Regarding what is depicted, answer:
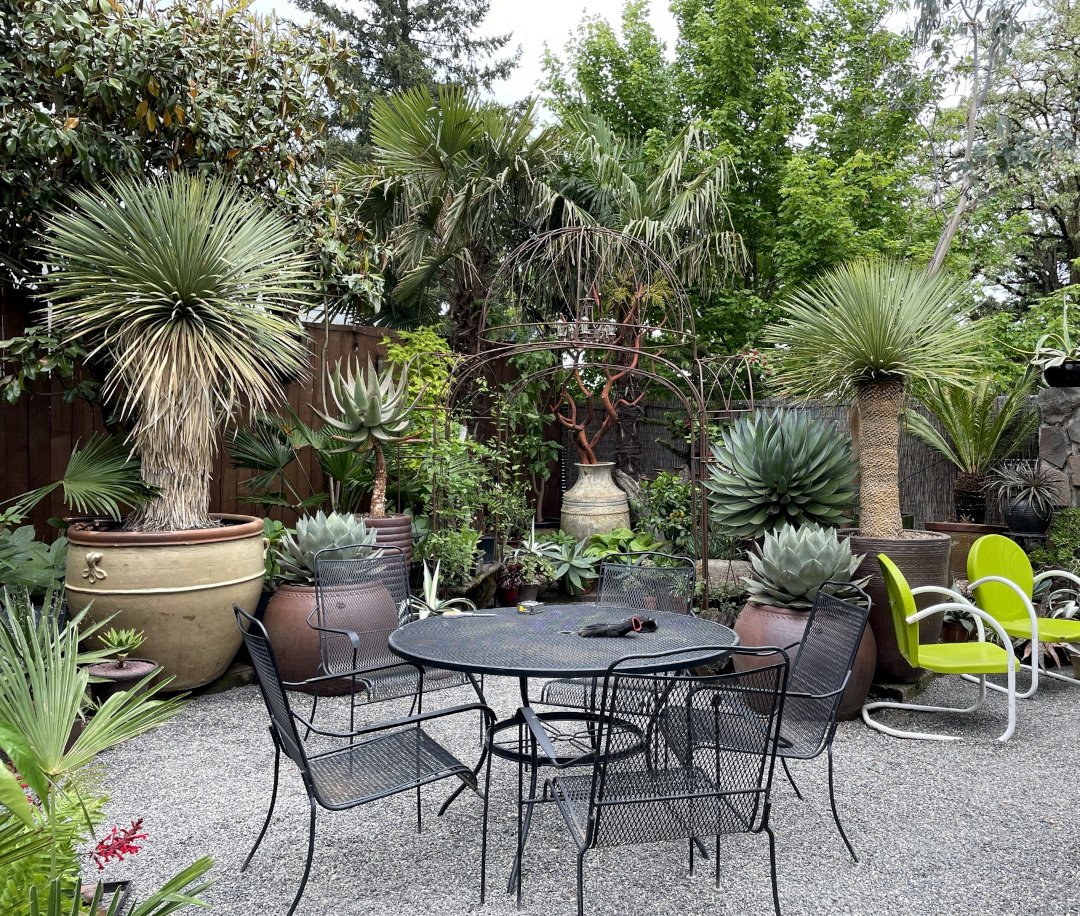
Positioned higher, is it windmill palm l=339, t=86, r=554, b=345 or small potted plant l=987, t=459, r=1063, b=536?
windmill palm l=339, t=86, r=554, b=345

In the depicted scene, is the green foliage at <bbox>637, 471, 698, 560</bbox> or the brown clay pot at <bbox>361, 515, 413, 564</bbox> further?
the green foliage at <bbox>637, 471, 698, 560</bbox>

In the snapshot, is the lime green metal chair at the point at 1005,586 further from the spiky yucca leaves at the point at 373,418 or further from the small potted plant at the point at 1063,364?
the spiky yucca leaves at the point at 373,418

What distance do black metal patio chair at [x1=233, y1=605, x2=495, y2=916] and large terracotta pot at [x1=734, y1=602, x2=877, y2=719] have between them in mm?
1875

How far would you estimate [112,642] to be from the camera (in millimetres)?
3814

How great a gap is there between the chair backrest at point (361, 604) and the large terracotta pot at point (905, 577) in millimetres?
2352

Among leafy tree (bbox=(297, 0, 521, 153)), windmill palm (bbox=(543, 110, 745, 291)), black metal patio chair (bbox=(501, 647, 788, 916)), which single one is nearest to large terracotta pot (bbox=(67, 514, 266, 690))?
black metal patio chair (bbox=(501, 647, 788, 916))

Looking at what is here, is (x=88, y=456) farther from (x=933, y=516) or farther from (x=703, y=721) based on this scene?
(x=933, y=516)

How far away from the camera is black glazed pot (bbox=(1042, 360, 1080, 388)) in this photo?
5078 mm

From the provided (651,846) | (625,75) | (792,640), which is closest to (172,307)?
(651,846)

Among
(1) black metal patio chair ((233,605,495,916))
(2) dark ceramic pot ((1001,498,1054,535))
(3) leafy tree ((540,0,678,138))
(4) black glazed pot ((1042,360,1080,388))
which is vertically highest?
(3) leafy tree ((540,0,678,138))

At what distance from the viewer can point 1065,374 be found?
201 inches

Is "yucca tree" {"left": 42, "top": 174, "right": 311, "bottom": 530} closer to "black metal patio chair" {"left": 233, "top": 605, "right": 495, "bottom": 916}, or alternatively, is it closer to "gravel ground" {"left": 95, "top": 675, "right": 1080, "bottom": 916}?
"gravel ground" {"left": 95, "top": 675, "right": 1080, "bottom": 916}

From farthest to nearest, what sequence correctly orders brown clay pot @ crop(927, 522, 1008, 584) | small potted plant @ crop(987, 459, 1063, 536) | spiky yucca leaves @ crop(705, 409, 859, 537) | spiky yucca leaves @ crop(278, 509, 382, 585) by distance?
brown clay pot @ crop(927, 522, 1008, 584) → small potted plant @ crop(987, 459, 1063, 536) → spiky yucca leaves @ crop(705, 409, 859, 537) → spiky yucca leaves @ crop(278, 509, 382, 585)

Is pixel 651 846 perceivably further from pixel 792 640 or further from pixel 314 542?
pixel 314 542
